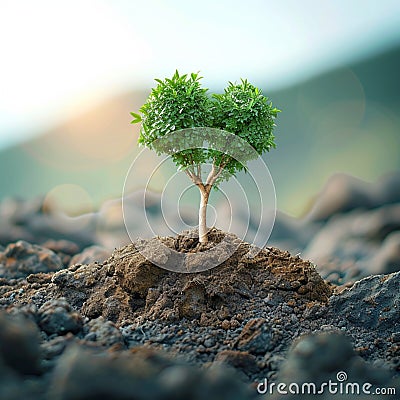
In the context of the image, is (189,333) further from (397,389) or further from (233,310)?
(397,389)

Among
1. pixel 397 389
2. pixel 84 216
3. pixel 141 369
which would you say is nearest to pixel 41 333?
pixel 141 369

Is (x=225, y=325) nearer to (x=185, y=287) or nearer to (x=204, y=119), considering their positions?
(x=185, y=287)

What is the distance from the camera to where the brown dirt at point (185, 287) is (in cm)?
724

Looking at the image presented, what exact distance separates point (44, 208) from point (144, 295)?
7834mm

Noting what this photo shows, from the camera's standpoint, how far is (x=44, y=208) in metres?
14.7

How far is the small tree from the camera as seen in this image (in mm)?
7719

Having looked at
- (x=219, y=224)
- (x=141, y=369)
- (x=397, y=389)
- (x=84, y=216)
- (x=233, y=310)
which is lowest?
(x=141, y=369)

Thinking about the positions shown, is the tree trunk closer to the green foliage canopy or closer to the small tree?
the small tree

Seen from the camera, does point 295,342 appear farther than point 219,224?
No

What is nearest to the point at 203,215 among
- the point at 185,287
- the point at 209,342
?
the point at 185,287

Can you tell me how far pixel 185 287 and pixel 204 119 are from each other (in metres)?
2.49

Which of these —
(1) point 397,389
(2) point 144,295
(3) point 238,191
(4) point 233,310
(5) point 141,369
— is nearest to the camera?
(5) point 141,369

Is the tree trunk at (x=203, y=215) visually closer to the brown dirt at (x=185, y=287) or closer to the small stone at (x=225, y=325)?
the brown dirt at (x=185, y=287)

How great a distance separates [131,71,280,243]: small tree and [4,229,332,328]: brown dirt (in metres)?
0.82
